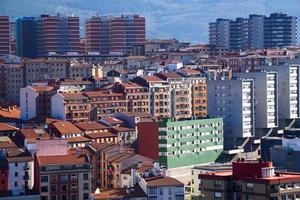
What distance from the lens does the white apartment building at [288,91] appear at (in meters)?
56.4

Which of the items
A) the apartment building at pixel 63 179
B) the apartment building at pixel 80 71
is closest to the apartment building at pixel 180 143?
the apartment building at pixel 63 179

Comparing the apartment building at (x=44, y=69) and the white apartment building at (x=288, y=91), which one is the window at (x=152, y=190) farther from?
the apartment building at (x=44, y=69)

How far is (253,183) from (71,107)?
24240 mm

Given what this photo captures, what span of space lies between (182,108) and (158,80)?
77.7 inches

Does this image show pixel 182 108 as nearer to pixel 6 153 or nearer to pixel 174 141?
pixel 174 141

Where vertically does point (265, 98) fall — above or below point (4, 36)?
below

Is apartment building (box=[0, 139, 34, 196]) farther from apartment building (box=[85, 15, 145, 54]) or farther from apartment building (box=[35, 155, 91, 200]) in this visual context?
apartment building (box=[85, 15, 145, 54])

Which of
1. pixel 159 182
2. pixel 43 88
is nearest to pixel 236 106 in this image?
pixel 43 88

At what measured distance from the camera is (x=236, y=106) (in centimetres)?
5288

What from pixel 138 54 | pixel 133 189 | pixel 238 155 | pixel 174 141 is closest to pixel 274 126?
pixel 238 155

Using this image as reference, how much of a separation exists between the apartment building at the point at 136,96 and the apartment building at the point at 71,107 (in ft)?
9.61

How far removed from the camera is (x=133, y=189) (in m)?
35.1

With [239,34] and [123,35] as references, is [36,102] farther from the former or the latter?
[239,34]

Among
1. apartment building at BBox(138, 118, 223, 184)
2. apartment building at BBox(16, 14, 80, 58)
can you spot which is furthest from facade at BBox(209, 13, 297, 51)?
apartment building at BBox(138, 118, 223, 184)
